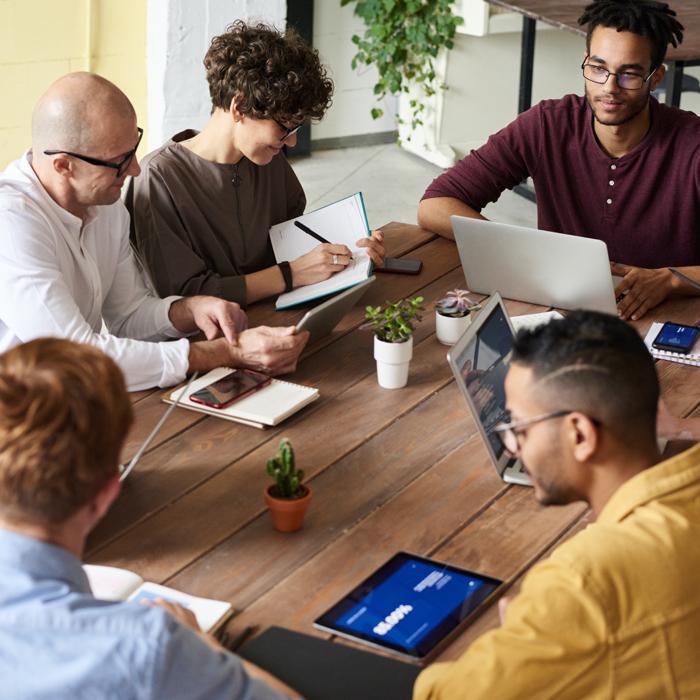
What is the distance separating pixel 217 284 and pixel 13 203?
583 millimetres

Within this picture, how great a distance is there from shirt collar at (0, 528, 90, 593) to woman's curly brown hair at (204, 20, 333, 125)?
170 centimetres

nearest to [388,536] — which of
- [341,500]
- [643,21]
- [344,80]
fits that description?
[341,500]

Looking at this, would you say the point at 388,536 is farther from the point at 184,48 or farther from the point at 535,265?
the point at 184,48

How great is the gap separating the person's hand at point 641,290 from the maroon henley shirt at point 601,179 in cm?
40

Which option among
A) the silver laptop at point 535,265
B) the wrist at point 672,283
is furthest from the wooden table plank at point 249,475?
the wrist at point 672,283

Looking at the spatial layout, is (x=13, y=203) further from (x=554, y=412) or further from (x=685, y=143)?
(x=685, y=143)

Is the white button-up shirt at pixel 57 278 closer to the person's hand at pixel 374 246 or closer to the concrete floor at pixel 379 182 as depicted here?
the person's hand at pixel 374 246

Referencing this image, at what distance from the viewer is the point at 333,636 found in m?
1.63

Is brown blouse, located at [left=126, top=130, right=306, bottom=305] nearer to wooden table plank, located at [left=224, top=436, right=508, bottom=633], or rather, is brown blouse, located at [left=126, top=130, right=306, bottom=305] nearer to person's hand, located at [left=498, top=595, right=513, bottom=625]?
wooden table plank, located at [left=224, top=436, right=508, bottom=633]

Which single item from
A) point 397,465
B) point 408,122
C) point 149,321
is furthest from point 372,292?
point 408,122

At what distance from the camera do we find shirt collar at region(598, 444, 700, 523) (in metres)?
1.45

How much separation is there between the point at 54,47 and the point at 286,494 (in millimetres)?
3495

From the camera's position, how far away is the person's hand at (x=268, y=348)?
238 centimetres

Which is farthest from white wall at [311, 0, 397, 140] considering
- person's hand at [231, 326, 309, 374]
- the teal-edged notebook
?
person's hand at [231, 326, 309, 374]
